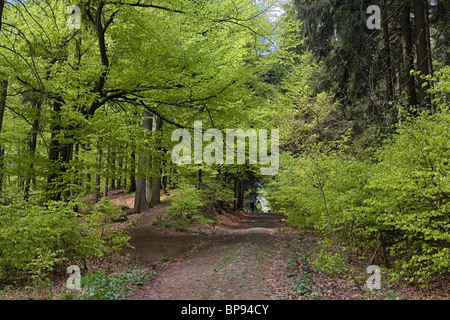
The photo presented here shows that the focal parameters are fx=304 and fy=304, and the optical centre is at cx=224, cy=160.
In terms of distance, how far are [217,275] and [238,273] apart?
50 centimetres

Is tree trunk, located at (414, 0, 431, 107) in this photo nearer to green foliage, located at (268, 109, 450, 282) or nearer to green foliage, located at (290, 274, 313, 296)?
green foliage, located at (268, 109, 450, 282)

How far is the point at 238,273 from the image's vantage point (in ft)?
23.2

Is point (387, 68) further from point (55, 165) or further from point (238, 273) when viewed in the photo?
point (55, 165)

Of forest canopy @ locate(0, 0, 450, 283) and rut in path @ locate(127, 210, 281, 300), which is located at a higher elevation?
forest canopy @ locate(0, 0, 450, 283)

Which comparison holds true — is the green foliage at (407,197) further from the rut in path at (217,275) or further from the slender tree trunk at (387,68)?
the slender tree trunk at (387,68)

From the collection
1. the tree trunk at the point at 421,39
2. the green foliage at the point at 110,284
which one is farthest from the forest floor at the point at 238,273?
the tree trunk at the point at 421,39

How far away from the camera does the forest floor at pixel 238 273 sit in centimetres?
556

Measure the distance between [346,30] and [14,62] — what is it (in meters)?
11.2

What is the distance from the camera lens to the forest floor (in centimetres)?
556

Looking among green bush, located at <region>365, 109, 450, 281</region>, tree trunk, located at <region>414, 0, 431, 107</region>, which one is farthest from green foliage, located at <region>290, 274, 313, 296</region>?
tree trunk, located at <region>414, 0, 431, 107</region>

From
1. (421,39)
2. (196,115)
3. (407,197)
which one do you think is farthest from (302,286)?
(421,39)

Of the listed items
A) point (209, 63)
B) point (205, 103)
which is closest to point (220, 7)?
point (209, 63)

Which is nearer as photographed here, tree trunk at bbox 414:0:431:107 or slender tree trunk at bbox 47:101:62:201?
slender tree trunk at bbox 47:101:62:201

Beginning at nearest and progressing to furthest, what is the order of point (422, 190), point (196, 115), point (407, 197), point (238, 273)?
point (422, 190) < point (407, 197) < point (238, 273) < point (196, 115)
